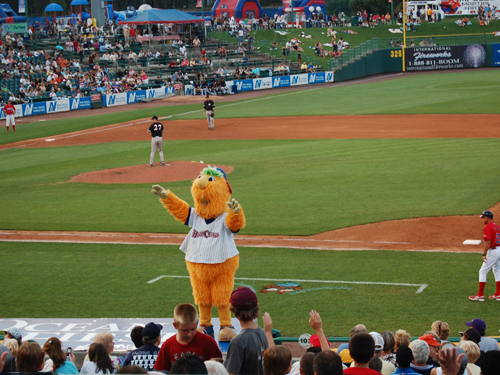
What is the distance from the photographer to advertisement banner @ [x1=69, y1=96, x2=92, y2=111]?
44.0 m

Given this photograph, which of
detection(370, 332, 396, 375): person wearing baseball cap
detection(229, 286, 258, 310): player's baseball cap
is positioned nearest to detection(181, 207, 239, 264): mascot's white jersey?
detection(229, 286, 258, 310): player's baseball cap

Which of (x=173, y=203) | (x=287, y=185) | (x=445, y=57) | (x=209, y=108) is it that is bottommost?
(x=287, y=185)

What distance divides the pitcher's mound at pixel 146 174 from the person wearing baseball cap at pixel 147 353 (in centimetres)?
1483

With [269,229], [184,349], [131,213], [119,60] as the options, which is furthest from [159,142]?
[119,60]

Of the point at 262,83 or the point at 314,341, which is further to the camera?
the point at 262,83

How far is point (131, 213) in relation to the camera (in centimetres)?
1759

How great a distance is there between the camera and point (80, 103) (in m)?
44.5

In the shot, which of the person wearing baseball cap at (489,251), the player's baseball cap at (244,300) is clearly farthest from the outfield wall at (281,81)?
the player's baseball cap at (244,300)

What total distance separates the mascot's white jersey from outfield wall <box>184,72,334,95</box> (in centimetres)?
4364

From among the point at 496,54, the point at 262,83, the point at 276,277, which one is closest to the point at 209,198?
the point at 276,277

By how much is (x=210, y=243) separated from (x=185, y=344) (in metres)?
2.66

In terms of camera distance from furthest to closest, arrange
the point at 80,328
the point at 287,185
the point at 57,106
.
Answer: the point at 57,106 < the point at 287,185 < the point at 80,328

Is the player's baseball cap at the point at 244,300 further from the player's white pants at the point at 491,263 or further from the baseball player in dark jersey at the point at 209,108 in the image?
the baseball player in dark jersey at the point at 209,108

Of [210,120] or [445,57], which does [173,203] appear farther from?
[445,57]
